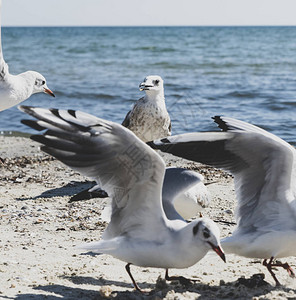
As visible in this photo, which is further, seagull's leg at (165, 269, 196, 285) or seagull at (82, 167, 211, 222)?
seagull at (82, 167, 211, 222)

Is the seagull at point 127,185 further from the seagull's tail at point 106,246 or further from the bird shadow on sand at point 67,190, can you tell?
the bird shadow on sand at point 67,190

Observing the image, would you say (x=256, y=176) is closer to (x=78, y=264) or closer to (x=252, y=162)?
(x=252, y=162)

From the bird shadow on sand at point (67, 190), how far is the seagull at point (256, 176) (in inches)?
108

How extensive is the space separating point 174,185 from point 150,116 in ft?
9.91

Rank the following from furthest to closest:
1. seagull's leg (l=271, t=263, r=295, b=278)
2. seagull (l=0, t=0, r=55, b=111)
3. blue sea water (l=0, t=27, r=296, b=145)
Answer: blue sea water (l=0, t=27, r=296, b=145) < seagull (l=0, t=0, r=55, b=111) < seagull's leg (l=271, t=263, r=295, b=278)

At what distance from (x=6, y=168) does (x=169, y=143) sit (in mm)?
4375

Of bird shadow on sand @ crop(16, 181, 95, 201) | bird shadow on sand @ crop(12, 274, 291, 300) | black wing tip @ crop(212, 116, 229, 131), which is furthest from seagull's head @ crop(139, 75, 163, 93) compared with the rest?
bird shadow on sand @ crop(12, 274, 291, 300)

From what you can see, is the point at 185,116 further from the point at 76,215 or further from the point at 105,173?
the point at 105,173

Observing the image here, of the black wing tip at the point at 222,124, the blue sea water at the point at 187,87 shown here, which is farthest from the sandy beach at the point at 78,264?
the blue sea water at the point at 187,87

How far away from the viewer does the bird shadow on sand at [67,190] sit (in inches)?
244

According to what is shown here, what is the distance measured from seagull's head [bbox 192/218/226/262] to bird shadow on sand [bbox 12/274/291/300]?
1.21 ft

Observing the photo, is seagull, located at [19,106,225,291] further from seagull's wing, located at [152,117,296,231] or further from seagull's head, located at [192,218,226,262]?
seagull's wing, located at [152,117,296,231]

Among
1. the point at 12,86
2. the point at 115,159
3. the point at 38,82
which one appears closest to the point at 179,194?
the point at 115,159

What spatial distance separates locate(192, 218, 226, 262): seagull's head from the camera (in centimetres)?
328
